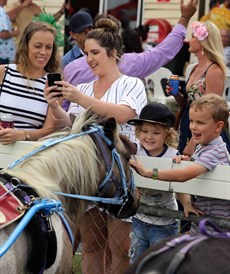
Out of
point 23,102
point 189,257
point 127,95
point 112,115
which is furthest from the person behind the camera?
point 23,102

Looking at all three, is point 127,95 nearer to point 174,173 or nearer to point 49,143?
point 174,173

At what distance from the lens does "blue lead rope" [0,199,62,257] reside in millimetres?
3420

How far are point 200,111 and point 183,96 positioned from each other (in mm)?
2341

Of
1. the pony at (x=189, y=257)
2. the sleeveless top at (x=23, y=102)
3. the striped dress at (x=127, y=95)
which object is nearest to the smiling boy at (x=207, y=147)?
the striped dress at (x=127, y=95)

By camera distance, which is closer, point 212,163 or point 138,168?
point 212,163

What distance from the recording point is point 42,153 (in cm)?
399

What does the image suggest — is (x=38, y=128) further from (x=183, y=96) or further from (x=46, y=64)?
(x=183, y=96)

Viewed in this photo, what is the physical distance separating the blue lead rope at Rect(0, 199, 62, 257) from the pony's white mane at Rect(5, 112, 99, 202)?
4.2 inches

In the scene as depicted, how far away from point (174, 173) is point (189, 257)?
2054mm

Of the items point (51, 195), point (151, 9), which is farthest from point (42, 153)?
point (151, 9)

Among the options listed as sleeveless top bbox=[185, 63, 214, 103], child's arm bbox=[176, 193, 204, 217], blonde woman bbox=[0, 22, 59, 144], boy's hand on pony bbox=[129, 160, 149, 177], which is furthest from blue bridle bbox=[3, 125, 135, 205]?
sleeveless top bbox=[185, 63, 214, 103]

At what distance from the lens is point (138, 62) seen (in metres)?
5.76

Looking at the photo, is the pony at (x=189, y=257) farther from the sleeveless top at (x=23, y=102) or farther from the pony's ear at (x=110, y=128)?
the sleeveless top at (x=23, y=102)

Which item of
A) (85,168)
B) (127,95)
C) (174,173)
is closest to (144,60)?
(127,95)
